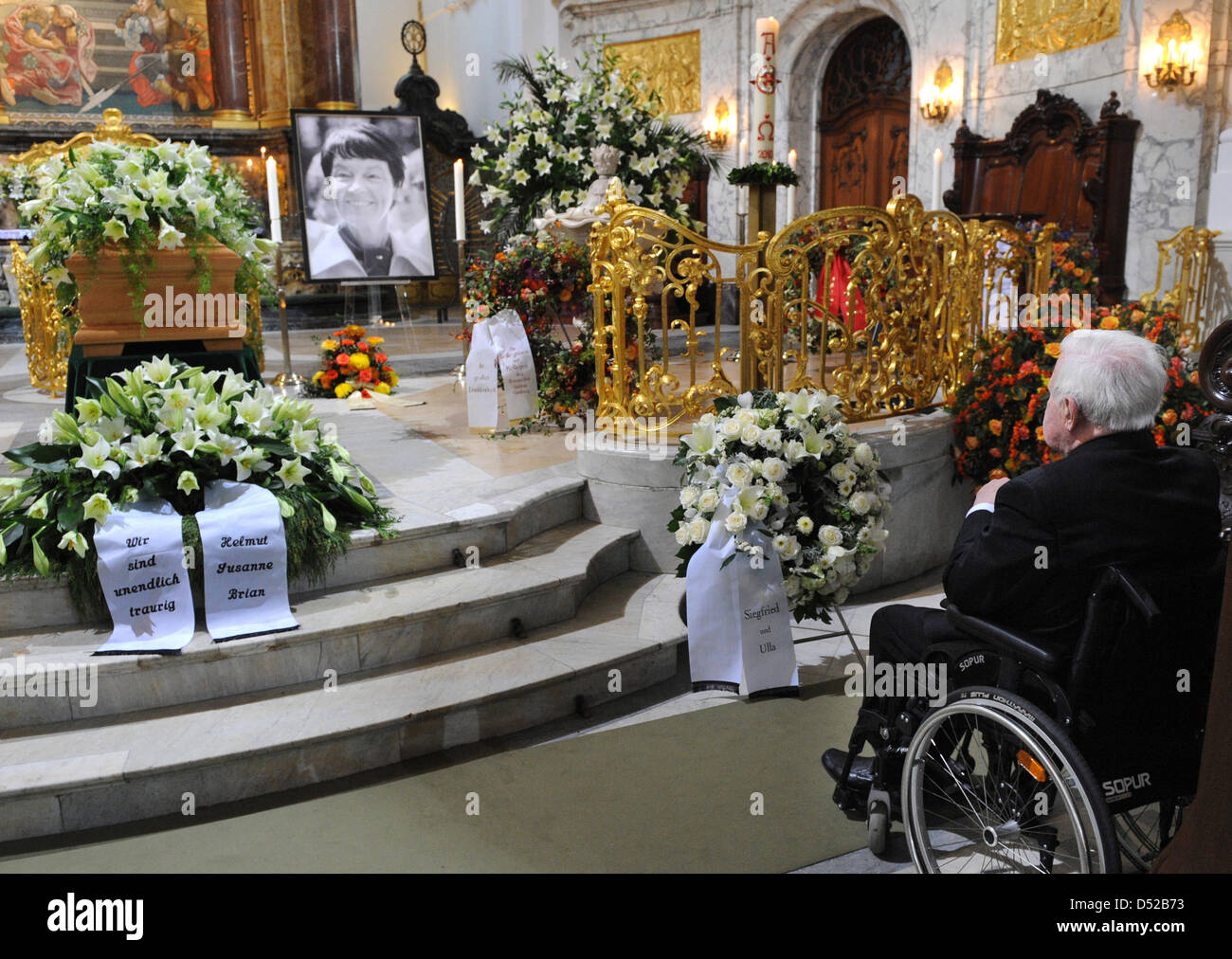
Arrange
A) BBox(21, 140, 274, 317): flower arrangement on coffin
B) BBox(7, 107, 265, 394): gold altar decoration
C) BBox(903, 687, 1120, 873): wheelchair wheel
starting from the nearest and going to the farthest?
1. BBox(903, 687, 1120, 873): wheelchair wheel
2. BBox(21, 140, 274, 317): flower arrangement on coffin
3. BBox(7, 107, 265, 394): gold altar decoration

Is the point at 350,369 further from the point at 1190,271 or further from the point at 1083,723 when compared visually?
the point at 1190,271

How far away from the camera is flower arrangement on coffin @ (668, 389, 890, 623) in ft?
11.9

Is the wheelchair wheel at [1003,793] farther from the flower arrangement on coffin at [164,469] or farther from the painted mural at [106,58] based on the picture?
the painted mural at [106,58]

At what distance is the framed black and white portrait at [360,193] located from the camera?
10609 mm

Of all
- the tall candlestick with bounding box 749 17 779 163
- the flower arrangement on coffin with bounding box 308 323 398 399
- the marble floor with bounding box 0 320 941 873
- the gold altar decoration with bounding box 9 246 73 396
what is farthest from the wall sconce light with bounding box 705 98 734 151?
the tall candlestick with bounding box 749 17 779 163

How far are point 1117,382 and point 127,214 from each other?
3.75 m

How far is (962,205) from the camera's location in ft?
35.6

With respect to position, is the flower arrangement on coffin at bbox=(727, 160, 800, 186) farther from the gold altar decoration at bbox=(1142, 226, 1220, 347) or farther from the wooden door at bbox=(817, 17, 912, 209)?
the wooden door at bbox=(817, 17, 912, 209)

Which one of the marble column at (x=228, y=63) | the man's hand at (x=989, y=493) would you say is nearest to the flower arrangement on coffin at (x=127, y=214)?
the man's hand at (x=989, y=493)

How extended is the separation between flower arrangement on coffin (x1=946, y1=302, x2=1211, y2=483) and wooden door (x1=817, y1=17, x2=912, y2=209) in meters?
6.95

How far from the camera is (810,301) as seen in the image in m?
4.95

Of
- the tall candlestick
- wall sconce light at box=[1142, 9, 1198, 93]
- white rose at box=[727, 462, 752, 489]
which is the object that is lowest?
white rose at box=[727, 462, 752, 489]

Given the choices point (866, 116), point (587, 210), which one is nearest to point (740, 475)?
point (587, 210)

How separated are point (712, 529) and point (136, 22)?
44.0 feet
